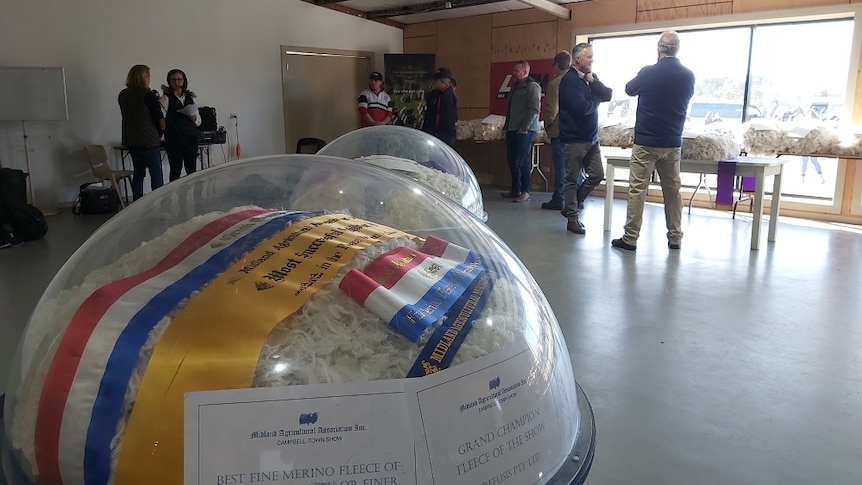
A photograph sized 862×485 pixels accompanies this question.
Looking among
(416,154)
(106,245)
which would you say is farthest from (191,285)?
(416,154)

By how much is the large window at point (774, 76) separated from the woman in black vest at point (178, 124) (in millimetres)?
5393

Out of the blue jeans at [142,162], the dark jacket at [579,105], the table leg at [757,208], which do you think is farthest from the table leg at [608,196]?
the blue jeans at [142,162]

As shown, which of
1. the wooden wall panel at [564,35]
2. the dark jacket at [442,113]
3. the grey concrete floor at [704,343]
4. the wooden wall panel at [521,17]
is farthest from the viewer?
the wooden wall panel at [521,17]

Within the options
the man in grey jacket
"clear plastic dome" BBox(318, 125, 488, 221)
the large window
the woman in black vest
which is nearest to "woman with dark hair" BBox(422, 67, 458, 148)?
the man in grey jacket

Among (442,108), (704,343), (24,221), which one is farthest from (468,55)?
(704,343)

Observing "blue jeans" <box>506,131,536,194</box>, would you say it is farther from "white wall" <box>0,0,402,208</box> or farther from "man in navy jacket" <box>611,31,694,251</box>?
"white wall" <box>0,0,402,208</box>

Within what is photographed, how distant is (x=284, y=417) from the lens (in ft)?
2.23

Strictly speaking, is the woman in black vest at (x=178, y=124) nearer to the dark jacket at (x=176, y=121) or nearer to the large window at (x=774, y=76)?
the dark jacket at (x=176, y=121)

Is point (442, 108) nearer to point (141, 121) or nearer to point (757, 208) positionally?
point (141, 121)

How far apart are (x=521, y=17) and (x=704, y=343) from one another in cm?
680

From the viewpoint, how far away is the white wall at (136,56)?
248 inches

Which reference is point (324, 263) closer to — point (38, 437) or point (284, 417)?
point (284, 417)

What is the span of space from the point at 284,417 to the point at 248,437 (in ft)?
0.14

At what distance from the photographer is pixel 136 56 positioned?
7027 millimetres
